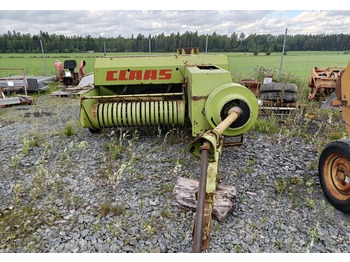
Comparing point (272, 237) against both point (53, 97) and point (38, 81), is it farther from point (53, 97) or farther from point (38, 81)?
point (38, 81)

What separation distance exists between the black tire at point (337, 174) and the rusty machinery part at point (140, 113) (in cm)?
239

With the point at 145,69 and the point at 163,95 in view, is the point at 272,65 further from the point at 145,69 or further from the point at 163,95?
the point at 163,95

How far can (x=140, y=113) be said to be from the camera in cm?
488

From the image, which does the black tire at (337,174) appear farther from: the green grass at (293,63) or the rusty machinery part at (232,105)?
the green grass at (293,63)

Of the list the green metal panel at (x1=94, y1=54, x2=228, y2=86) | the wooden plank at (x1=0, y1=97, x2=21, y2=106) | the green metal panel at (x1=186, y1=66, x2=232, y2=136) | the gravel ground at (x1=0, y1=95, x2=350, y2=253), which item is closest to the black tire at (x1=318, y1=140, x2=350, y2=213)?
the gravel ground at (x1=0, y1=95, x2=350, y2=253)

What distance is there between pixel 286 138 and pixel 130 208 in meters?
3.68

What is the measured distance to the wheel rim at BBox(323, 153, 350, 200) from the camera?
10.2 ft

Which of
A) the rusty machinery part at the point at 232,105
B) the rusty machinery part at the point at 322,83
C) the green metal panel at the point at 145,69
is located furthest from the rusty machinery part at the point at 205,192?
the rusty machinery part at the point at 322,83

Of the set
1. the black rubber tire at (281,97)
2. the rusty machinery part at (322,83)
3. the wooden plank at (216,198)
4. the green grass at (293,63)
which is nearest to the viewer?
the wooden plank at (216,198)

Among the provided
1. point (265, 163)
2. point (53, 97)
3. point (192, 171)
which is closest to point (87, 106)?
point (192, 171)

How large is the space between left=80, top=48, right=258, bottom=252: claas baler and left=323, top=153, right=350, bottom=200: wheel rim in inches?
44.8

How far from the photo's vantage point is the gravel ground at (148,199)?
2.73 metres

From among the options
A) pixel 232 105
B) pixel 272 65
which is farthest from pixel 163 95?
pixel 272 65

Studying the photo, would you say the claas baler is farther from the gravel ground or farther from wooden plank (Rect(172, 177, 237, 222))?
wooden plank (Rect(172, 177, 237, 222))
